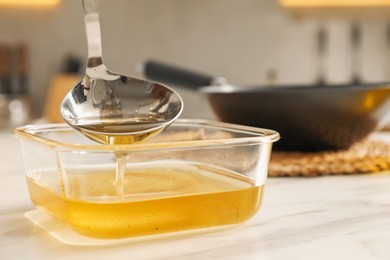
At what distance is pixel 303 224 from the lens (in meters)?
0.54

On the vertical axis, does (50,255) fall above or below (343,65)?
above

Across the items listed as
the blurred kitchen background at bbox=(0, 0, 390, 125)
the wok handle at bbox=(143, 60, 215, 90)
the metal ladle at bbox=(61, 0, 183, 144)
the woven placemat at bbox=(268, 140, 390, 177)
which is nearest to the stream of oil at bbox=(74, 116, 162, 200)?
the metal ladle at bbox=(61, 0, 183, 144)

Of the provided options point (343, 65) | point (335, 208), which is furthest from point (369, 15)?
point (335, 208)

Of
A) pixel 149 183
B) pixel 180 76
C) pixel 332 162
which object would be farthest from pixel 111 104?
pixel 180 76

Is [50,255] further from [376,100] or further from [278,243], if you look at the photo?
[376,100]

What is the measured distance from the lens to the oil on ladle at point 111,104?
23.0 inches

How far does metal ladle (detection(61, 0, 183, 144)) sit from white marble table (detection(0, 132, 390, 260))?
106 millimetres

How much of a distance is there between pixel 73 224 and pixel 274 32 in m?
2.59

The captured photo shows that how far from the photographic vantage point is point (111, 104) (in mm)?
631

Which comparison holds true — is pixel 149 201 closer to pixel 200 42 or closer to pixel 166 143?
A: pixel 166 143

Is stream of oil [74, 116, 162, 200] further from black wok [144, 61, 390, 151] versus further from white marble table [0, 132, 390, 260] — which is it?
black wok [144, 61, 390, 151]

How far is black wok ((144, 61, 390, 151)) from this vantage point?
905 millimetres

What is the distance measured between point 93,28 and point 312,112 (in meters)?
0.40

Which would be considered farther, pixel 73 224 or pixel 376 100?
pixel 376 100
